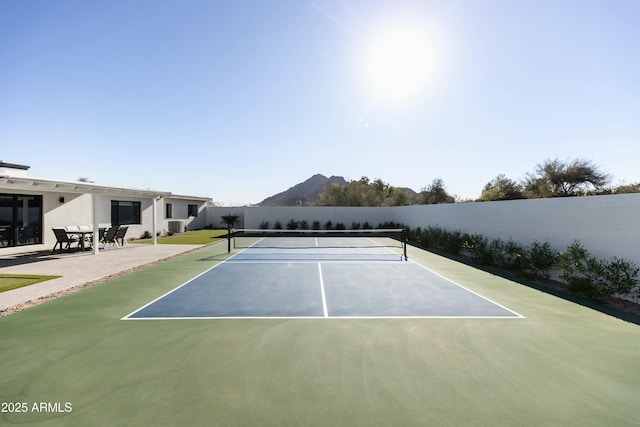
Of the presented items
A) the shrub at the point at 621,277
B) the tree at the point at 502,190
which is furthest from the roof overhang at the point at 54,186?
the tree at the point at 502,190

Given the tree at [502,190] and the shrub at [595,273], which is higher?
the tree at [502,190]

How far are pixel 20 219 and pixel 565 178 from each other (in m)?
41.4

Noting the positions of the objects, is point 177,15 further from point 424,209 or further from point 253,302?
point 424,209

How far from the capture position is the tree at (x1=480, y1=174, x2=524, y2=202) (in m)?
32.5

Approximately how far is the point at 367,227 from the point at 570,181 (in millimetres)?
21036

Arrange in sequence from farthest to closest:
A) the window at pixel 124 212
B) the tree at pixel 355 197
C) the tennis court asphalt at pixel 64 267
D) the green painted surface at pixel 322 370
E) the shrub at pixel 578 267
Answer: the tree at pixel 355 197, the window at pixel 124 212, the shrub at pixel 578 267, the tennis court asphalt at pixel 64 267, the green painted surface at pixel 322 370

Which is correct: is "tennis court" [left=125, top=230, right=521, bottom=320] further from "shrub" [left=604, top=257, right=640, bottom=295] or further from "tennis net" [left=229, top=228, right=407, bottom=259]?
"tennis net" [left=229, top=228, right=407, bottom=259]

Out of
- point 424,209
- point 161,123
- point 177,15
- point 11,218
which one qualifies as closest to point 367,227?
point 424,209

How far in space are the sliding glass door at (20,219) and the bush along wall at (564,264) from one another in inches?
802

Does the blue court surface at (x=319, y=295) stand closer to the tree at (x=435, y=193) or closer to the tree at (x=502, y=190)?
the tree at (x=502, y=190)

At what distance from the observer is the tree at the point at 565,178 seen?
93.0 feet

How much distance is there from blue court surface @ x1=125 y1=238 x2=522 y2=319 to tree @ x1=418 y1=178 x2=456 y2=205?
38056 mm

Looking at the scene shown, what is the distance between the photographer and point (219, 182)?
3816 centimetres


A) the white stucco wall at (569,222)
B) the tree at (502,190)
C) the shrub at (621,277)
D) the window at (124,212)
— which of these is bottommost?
the shrub at (621,277)
